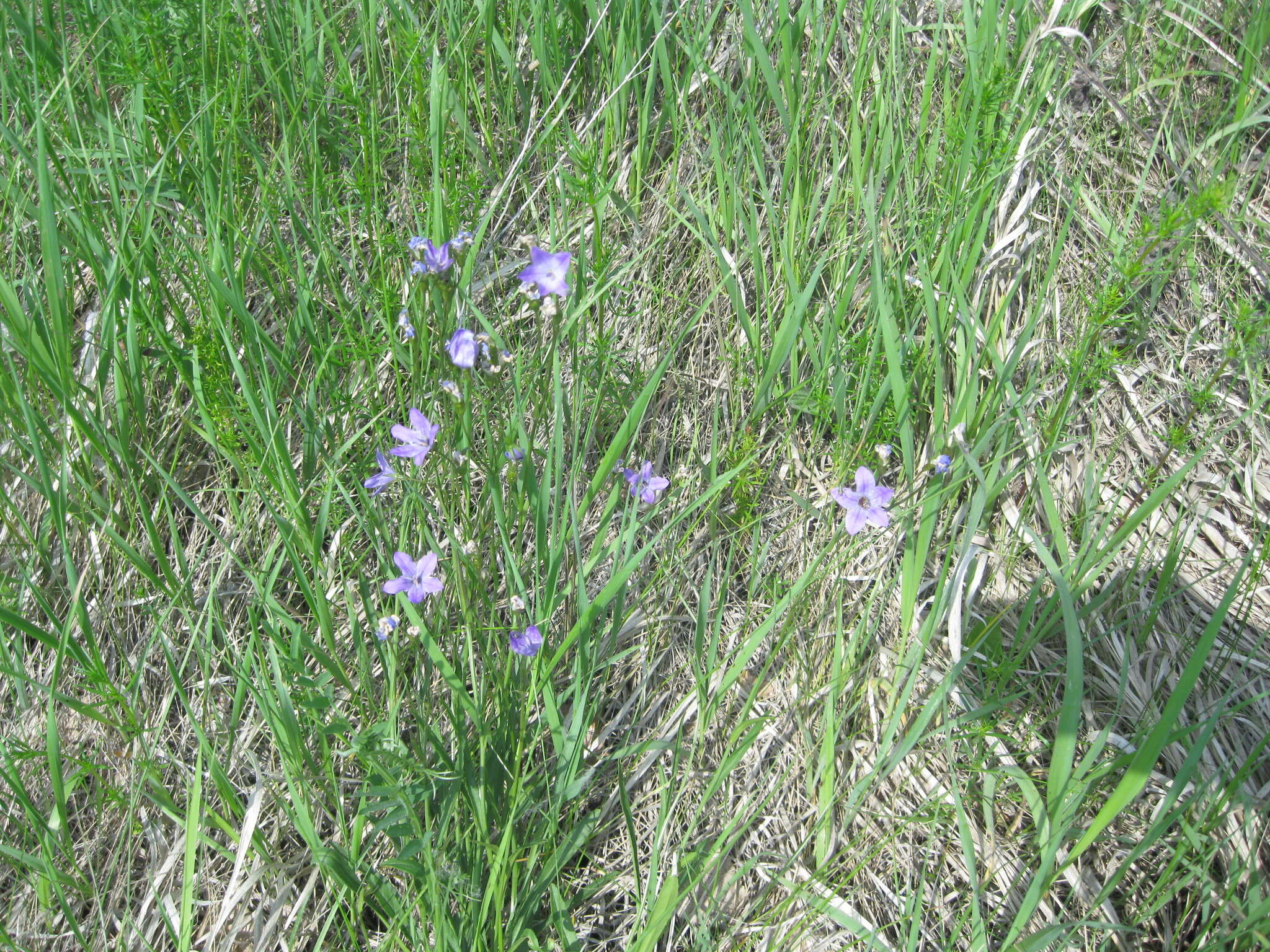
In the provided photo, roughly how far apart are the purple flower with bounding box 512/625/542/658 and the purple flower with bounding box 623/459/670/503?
0.45 meters

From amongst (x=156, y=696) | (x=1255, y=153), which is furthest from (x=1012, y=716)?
(x=156, y=696)

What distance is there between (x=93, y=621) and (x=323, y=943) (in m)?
0.95

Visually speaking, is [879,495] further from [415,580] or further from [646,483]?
[415,580]

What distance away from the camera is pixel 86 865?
188 cm

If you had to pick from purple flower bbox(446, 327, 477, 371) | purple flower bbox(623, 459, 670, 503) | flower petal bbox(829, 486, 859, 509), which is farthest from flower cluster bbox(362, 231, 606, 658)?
flower petal bbox(829, 486, 859, 509)

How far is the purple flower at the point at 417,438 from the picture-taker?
182cm

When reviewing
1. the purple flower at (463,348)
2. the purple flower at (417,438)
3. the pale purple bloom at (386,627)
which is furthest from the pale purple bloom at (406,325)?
the pale purple bloom at (386,627)

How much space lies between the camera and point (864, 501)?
1.99m

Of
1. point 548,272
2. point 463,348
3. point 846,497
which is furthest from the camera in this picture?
point 846,497

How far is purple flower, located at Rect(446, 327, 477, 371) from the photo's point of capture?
64.4 inches

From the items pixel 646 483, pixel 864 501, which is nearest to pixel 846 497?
pixel 864 501

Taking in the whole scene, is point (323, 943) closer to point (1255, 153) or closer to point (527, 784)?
point (527, 784)

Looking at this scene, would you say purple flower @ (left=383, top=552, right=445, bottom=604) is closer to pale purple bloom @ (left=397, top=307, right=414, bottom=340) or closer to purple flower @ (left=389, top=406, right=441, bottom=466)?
purple flower @ (left=389, top=406, right=441, bottom=466)

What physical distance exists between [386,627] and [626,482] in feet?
2.20
